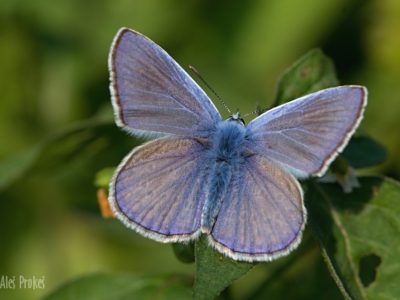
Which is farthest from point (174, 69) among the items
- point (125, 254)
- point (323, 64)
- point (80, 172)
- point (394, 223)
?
point (125, 254)

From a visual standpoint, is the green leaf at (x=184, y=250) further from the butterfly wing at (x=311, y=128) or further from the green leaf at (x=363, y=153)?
the green leaf at (x=363, y=153)

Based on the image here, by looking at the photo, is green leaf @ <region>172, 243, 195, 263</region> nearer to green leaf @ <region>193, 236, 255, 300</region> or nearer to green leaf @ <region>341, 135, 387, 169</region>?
green leaf @ <region>193, 236, 255, 300</region>

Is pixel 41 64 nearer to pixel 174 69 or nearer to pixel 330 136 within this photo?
pixel 174 69

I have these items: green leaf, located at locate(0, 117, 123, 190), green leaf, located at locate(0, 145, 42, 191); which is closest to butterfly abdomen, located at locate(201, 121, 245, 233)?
green leaf, located at locate(0, 117, 123, 190)

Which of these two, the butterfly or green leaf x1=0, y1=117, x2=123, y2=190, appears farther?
green leaf x1=0, y1=117, x2=123, y2=190

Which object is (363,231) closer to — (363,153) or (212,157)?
(363,153)

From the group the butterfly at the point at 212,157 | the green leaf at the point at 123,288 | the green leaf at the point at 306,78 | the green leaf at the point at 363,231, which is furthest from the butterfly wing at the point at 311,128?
the green leaf at the point at 123,288
